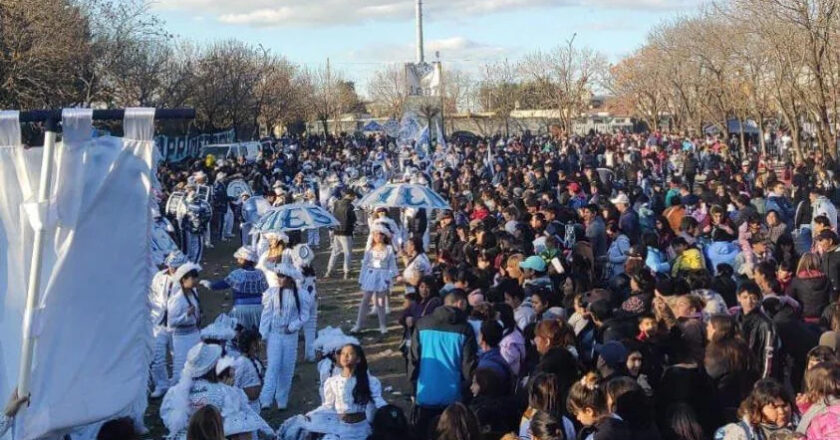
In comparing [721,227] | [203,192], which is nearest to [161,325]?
[721,227]

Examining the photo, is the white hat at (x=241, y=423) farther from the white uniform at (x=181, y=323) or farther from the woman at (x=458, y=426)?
the white uniform at (x=181, y=323)

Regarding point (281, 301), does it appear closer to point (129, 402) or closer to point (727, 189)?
point (129, 402)

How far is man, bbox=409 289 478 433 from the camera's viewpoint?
6195mm

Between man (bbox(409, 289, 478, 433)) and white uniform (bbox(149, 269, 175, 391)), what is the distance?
2799 millimetres

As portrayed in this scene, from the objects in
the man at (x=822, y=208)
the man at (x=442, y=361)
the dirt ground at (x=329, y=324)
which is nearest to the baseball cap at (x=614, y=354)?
the man at (x=442, y=361)

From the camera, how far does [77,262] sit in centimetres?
353

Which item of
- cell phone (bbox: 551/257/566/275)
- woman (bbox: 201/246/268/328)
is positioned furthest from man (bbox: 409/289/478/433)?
woman (bbox: 201/246/268/328)

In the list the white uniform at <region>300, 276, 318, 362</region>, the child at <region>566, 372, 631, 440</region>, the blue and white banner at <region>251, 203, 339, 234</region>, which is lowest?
the white uniform at <region>300, 276, 318, 362</region>

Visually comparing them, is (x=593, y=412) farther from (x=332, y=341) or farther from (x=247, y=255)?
(x=247, y=255)

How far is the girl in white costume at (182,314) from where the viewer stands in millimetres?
8008

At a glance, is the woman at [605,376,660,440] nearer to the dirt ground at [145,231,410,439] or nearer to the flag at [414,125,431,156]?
the dirt ground at [145,231,410,439]

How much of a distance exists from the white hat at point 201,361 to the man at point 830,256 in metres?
6.17

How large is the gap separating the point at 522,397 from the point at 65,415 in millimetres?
2935

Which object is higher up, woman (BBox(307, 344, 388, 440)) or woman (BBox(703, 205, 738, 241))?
woman (BBox(703, 205, 738, 241))
